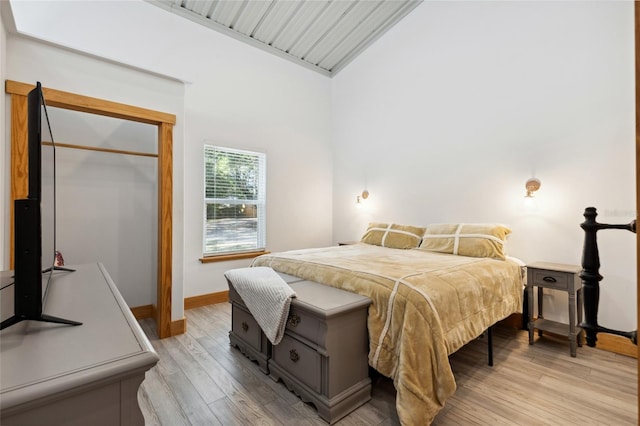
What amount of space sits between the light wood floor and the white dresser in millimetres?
1108

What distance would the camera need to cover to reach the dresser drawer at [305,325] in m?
1.65

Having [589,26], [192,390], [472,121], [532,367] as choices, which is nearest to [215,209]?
[192,390]

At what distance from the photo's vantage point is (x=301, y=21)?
13.1 feet

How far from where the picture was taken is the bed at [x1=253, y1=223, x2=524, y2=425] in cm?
151

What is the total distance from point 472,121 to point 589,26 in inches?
45.8

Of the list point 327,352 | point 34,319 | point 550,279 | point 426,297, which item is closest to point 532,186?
point 550,279

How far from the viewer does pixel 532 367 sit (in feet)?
7.11

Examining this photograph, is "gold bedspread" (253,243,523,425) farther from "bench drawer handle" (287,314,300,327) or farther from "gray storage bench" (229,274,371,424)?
"bench drawer handle" (287,314,300,327)

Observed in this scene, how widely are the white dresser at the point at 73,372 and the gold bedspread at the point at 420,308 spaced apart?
1.26 m

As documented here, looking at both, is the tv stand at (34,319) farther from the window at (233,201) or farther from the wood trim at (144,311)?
the window at (233,201)

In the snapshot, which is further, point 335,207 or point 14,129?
point 335,207

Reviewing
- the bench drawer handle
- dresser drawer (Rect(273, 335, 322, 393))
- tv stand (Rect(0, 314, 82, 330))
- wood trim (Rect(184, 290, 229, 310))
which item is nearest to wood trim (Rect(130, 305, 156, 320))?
wood trim (Rect(184, 290, 229, 310))

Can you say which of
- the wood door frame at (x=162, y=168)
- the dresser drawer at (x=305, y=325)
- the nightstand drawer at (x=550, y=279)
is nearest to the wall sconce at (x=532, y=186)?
the nightstand drawer at (x=550, y=279)

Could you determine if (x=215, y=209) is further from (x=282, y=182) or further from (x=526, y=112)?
(x=526, y=112)
